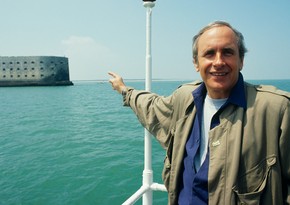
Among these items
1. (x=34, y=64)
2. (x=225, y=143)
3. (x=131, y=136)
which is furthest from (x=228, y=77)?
(x=34, y=64)

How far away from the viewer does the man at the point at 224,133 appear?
159cm

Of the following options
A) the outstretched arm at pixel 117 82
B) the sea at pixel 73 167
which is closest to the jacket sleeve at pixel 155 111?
the outstretched arm at pixel 117 82

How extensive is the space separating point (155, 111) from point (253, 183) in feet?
3.56

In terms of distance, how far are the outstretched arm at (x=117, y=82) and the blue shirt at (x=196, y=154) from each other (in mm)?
1062

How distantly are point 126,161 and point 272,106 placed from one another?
9.83 metres

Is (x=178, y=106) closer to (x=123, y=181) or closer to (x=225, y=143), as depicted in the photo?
(x=225, y=143)

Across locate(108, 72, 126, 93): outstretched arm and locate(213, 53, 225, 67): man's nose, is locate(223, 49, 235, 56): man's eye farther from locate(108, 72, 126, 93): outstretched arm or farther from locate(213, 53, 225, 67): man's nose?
locate(108, 72, 126, 93): outstretched arm

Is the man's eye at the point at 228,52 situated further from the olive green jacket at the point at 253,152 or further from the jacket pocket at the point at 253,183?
the jacket pocket at the point at 253,183

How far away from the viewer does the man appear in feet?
5.23

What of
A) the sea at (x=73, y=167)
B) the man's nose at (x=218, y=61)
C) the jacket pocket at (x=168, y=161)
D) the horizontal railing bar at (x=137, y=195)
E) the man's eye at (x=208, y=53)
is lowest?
the sea at (x=73, y=167)

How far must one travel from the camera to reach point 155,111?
2.40 m

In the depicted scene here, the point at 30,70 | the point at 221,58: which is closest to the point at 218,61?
the point at 221,58

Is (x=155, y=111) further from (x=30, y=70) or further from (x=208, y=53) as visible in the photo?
(x=30, y=70)

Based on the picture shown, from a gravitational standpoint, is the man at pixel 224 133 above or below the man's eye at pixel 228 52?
below
